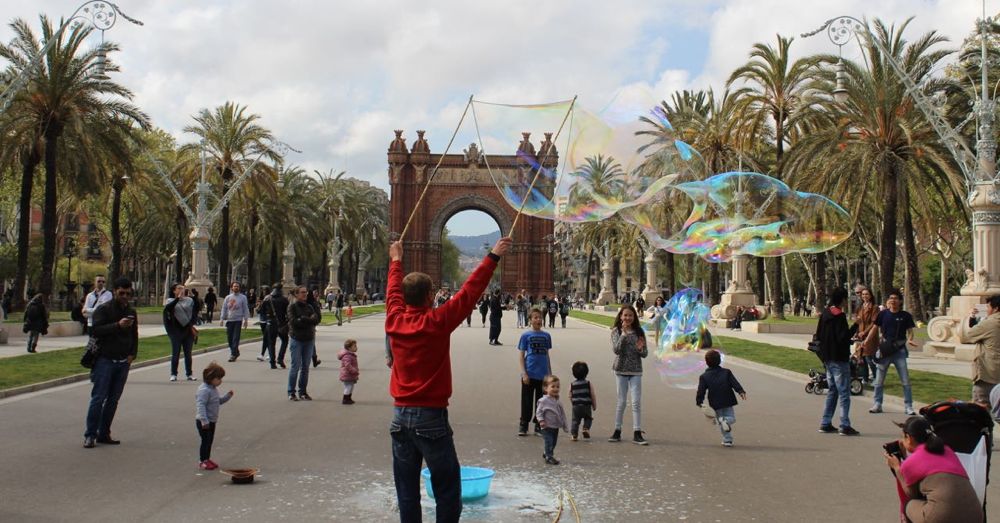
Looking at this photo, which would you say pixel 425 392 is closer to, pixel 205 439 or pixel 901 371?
pixel 205 439

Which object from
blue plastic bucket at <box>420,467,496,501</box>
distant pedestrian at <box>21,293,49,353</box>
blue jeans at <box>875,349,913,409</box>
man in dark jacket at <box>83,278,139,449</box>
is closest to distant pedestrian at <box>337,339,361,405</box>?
man in dark jacket at <box>83,278,139,449</box>

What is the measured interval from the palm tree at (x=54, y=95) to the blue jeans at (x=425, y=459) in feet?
86.8

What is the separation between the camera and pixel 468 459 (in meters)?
8.10

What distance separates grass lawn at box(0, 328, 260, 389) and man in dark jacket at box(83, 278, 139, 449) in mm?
5014

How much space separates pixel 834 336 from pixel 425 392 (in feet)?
23.3

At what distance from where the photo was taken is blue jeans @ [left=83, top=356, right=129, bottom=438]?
8.49m

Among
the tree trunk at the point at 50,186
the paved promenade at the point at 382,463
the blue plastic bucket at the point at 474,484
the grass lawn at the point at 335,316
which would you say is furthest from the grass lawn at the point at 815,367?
the tree trunk at the point at 50,186

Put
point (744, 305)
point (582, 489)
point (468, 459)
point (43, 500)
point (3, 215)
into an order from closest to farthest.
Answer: point (43, 500), point (582, 489), point (468, 459), point (744, 305), point (3, 215)

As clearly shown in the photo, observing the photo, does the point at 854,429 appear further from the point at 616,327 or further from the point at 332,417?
the point at 332,417

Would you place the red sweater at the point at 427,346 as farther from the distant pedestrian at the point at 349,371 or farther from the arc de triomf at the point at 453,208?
the arc de triomf at the point at 453,208

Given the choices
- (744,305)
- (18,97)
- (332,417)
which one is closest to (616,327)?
(332,417)

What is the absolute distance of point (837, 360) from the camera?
10.0m

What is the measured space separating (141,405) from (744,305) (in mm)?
30167

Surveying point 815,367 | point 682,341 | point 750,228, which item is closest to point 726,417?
point 682,341
